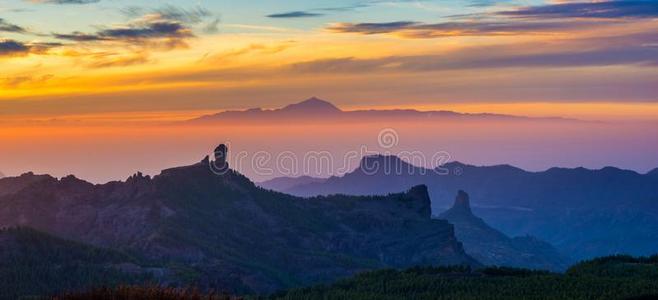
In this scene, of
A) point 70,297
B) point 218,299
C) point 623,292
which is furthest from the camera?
point 623,292

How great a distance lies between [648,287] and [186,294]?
149042 mm

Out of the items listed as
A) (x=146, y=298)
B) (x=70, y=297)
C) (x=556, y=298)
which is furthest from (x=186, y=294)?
(x=556, y=298)

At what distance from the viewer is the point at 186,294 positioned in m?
69.8

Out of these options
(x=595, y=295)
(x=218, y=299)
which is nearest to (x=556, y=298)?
(x=595, y=295)

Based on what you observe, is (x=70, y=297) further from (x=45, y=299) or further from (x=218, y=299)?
(x=218, y=299)

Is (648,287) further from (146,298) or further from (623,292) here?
(146,298)

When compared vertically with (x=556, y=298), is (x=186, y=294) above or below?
above

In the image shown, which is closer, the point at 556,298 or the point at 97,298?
the point at 97,298

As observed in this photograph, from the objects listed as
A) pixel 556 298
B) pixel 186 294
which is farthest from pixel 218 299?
pixel 556 298

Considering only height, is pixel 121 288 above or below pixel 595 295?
above

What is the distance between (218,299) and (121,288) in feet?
31.3

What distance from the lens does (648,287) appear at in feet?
642

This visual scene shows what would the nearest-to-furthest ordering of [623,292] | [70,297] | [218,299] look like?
1. [70,297]
2. [218,299]
3. [623,292]

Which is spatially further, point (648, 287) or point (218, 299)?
point (648, 287)
